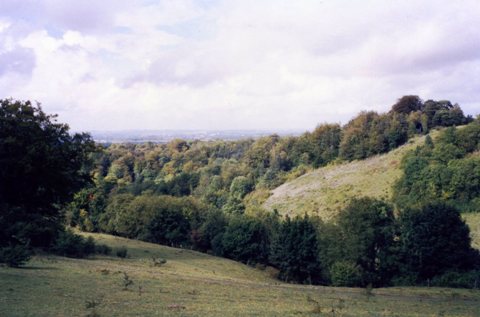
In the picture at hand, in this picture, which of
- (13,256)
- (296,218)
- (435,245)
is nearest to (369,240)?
(435,245)

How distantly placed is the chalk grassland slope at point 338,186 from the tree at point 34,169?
52.8 m

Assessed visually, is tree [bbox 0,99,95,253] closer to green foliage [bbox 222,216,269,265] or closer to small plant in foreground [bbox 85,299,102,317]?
small plant in foreground [bbox 85,299,102,317]

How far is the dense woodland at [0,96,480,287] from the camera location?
3419 centimetres

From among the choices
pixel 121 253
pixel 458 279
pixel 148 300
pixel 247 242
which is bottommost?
pixel 247 242

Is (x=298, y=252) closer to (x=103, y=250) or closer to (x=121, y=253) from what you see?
(x=121, y=253)

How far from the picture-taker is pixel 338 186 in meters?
94.3

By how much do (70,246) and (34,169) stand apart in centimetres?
877

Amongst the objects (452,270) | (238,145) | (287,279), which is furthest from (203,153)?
(452,270)

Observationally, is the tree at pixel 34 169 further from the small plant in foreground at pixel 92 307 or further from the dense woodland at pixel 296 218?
the small plant in foreground at pixel 92 307

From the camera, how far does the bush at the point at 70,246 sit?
38594 mm

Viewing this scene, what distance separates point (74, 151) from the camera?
35531 mm

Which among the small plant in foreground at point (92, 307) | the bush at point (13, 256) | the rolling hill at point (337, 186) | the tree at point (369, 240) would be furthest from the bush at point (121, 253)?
the rolling hill at point (337, 186)

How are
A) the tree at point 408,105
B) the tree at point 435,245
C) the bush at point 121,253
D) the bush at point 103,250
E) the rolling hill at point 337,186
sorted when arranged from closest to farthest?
the bush at point 121,253
the bush at point 103,250
the tree at point 435,245
the rolling hill at point 337,186
the tree at point 408,105

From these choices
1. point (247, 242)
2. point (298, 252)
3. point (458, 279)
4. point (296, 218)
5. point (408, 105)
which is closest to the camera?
point (458, 279)
